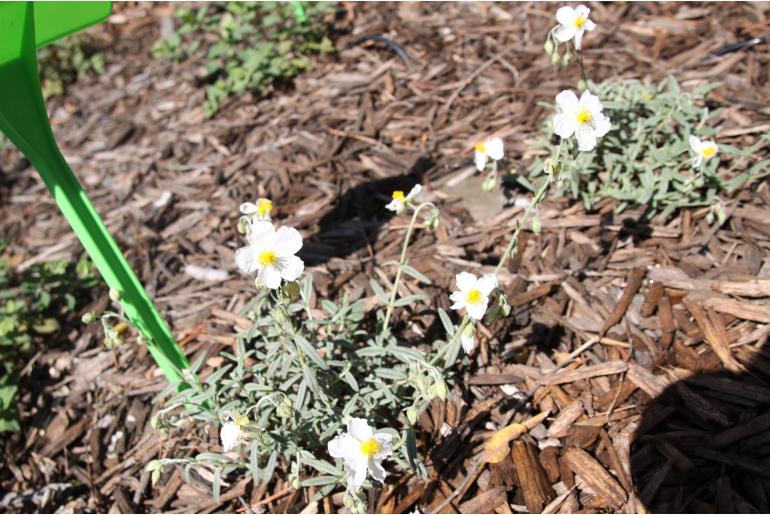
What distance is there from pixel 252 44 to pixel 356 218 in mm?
2156

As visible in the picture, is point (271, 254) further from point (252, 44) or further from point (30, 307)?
point (252, 44)

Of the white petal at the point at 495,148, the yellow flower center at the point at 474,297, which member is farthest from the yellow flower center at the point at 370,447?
the white petal at the point at 495,148

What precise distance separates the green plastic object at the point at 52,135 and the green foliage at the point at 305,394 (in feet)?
0.92

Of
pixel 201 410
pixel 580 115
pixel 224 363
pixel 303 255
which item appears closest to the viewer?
pixel 580 115

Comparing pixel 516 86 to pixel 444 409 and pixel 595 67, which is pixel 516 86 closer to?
pixel 595 67

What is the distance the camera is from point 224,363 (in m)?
3.02

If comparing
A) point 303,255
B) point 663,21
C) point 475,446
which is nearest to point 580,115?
point 475,446

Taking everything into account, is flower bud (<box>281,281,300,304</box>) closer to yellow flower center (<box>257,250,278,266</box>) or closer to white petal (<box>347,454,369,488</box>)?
yellow flower center (<box>257,250,278,266</box>)

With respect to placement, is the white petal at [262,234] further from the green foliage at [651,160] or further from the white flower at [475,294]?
the green foliage at [651,160]

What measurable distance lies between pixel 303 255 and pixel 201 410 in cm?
117

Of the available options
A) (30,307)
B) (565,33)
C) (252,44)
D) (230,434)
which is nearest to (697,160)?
(565,33)

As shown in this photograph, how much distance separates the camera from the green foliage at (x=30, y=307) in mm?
3168

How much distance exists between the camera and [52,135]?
2361mm

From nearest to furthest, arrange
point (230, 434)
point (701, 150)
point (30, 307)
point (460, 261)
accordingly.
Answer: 1. point (230, 434)
2. point (701, 150)
3. point (460, 261)
4. point (30, 307)
